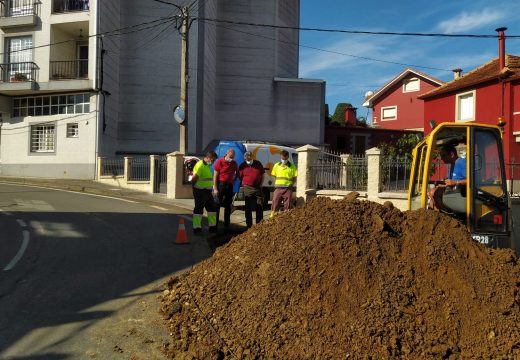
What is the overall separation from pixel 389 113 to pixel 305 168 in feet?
94.2

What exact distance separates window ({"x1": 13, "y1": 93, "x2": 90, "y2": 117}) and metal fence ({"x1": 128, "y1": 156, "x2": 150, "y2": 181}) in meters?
5.18

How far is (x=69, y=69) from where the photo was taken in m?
25.5

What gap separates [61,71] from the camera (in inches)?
987

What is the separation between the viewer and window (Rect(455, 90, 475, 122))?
76.9 feet

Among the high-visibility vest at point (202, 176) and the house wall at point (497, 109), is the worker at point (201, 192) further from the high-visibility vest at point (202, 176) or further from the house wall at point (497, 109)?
the house wall at point (497, 109)

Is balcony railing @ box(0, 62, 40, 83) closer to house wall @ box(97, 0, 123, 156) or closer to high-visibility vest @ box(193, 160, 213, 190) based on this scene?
house wall @ box(97, 0, 123, 156)

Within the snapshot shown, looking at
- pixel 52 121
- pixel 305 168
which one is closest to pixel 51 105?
pixel 52 121

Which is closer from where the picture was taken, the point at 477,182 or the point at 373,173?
the point at 477,182

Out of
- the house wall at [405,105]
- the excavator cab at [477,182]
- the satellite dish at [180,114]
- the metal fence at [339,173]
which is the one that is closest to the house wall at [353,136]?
the house wall at [405,105]

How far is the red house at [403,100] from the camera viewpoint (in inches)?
1459

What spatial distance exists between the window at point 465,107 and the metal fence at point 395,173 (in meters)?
13.8

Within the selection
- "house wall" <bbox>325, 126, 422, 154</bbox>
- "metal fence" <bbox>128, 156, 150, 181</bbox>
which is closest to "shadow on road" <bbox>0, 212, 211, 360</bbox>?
"metal fence" <bbox>128, 156, 150, 181</bbox>

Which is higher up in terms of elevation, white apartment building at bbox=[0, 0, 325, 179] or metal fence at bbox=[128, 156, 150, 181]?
white apartment building at bbox=[0, 0, 325, 179]

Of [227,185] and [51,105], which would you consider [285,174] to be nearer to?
[227,185]
